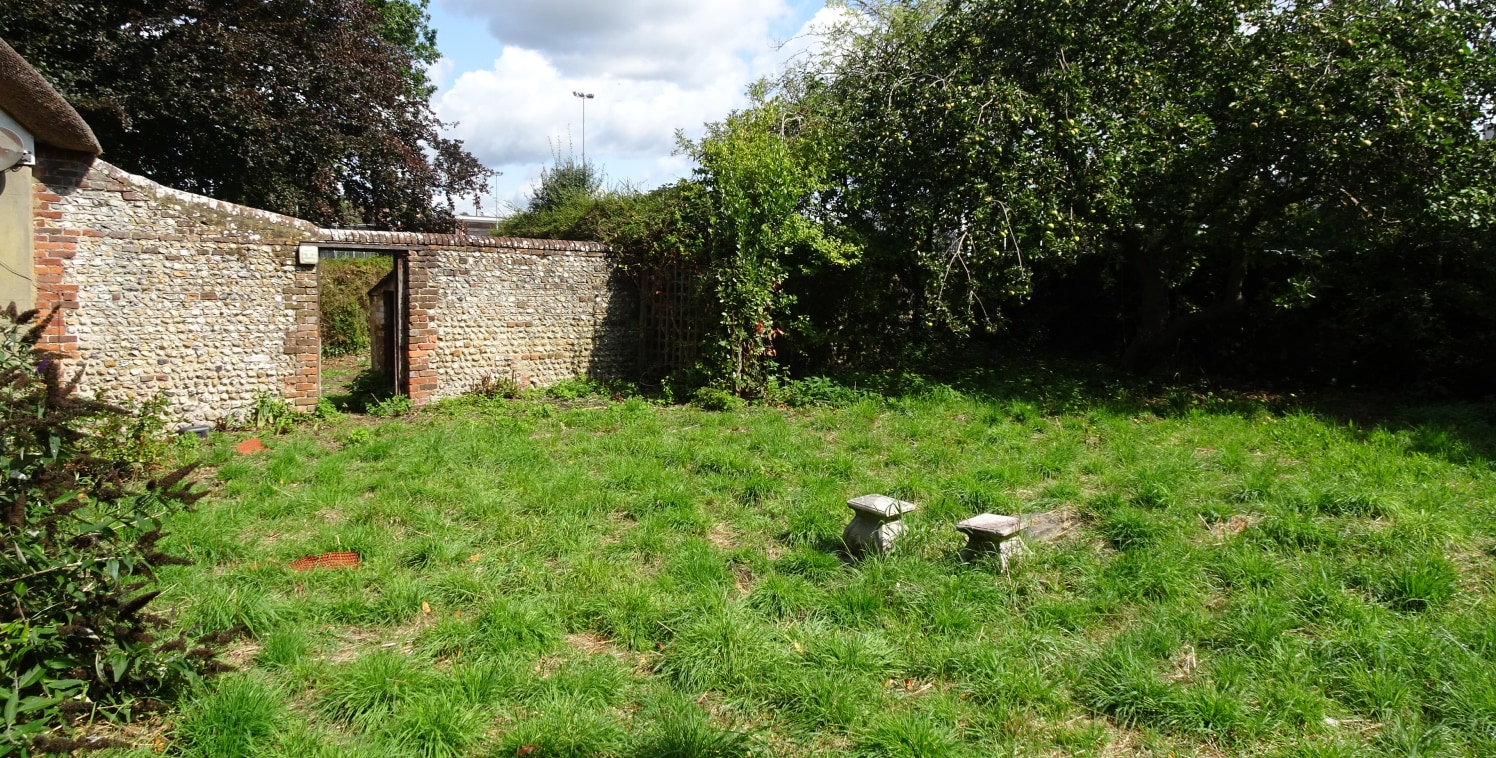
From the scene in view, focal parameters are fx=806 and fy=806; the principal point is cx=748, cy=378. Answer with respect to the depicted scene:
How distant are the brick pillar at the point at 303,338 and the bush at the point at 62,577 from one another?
570cm

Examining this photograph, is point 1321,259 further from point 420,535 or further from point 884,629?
point 420,535

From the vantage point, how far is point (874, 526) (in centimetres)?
475

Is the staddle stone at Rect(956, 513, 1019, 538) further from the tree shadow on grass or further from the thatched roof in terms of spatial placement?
the thatched roof

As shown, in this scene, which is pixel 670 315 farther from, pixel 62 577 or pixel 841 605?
pixel 62 577

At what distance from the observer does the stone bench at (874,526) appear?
4688mm

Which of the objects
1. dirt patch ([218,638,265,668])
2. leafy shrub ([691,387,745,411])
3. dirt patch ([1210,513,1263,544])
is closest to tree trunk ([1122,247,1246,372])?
leafy shrub ([691,387,745,411])

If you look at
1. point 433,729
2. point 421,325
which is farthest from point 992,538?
point 421,325

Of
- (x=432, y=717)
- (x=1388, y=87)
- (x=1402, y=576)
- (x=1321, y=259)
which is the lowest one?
(x=432, y=717)

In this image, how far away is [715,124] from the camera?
11891 mm

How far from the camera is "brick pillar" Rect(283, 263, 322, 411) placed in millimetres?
8648

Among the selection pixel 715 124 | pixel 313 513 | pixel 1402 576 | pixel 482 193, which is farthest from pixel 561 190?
pixel 1402 576

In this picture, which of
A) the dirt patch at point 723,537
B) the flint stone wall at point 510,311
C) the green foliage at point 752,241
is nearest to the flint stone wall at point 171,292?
the flint stone wall at point 510,311

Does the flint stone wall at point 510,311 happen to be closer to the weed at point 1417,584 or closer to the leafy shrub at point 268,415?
the leafy shrub at point 268,415

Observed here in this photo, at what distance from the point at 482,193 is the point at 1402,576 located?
1583 cm
